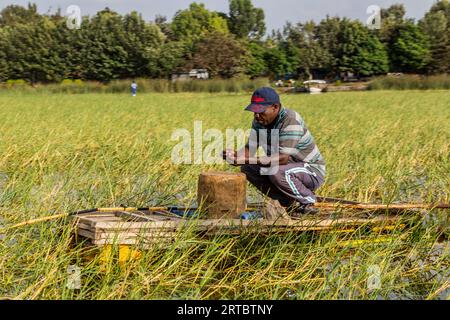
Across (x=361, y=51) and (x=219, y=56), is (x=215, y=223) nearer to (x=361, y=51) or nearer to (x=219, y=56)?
(x=219, y=56)

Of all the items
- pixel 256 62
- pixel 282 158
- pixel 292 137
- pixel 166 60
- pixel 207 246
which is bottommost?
pixel 256 62

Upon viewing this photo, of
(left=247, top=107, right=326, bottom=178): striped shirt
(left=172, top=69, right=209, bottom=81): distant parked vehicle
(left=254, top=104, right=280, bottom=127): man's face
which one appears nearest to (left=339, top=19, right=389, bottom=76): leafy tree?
(left=172, top=69, right=209, bottom=81): distant parked vehicle

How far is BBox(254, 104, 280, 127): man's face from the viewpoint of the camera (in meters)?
4.50

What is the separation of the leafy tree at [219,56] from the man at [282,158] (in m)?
41.3

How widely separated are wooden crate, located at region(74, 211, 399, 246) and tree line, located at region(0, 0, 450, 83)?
40399 millimetres

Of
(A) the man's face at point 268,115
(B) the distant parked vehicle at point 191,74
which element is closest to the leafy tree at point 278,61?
(B) the distant parked vehicle at point 191,74

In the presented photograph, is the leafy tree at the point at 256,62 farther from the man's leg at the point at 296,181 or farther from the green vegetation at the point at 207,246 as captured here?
the man's leg at the point at 296,181

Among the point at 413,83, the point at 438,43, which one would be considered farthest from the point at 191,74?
the point at 413,83

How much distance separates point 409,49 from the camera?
4906 cm

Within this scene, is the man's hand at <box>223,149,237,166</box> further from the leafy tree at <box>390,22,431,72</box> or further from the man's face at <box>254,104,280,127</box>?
the leafy tree at <box>390,22,431,72</box>

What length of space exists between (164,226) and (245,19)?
8653cm

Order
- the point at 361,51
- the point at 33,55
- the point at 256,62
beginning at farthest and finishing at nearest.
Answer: the point at 256,62 → the point at 361,51 → the point at 33,55

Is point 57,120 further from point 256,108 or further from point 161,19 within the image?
point 161,19
